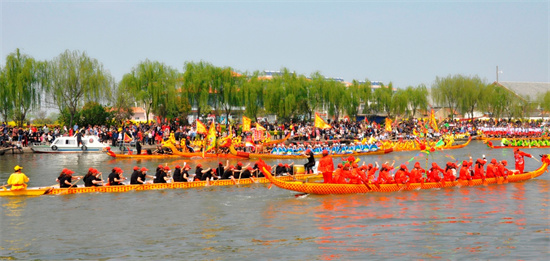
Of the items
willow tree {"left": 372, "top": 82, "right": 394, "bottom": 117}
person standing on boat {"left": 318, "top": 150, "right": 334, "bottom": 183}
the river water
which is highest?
willow tree {"left": 372, "top": 82, "right": 394, "bottom": 117}

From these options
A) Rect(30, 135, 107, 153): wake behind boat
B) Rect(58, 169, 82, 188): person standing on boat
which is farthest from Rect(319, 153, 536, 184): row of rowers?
Rect(30, 135, 107, 153): wake behind boat

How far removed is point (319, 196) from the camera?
86.8 ft

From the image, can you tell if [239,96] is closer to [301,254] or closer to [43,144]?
[43,144]

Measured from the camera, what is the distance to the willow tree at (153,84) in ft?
225

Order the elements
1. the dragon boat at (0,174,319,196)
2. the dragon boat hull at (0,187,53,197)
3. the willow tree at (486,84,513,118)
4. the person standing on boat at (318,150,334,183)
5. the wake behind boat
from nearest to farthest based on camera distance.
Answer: the person standing on boat at (318,150,334,183)
the dragon boat hull at (0,187,53,197)
the dragon boat at (0,174,319,196)
the wake behind boat
the willow tree at (486,84,513,118)

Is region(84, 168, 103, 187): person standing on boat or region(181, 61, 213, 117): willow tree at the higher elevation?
region(181, 61, 213, 117): willow tree

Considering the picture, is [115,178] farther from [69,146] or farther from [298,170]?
[69,146]

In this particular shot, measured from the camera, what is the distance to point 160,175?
28250 millimetres

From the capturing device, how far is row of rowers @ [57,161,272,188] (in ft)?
89.8

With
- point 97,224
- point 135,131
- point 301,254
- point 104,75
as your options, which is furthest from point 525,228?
point 104,75

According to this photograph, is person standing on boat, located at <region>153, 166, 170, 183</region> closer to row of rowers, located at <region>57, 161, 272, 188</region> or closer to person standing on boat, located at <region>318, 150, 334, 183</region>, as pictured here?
row of rowers, located at <region>57, 161, 272, 188</region>

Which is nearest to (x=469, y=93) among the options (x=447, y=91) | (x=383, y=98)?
(x=447, y=91)

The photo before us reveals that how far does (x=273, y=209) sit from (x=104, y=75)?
147ft

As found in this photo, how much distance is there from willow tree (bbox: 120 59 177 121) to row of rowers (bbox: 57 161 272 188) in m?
38.8
